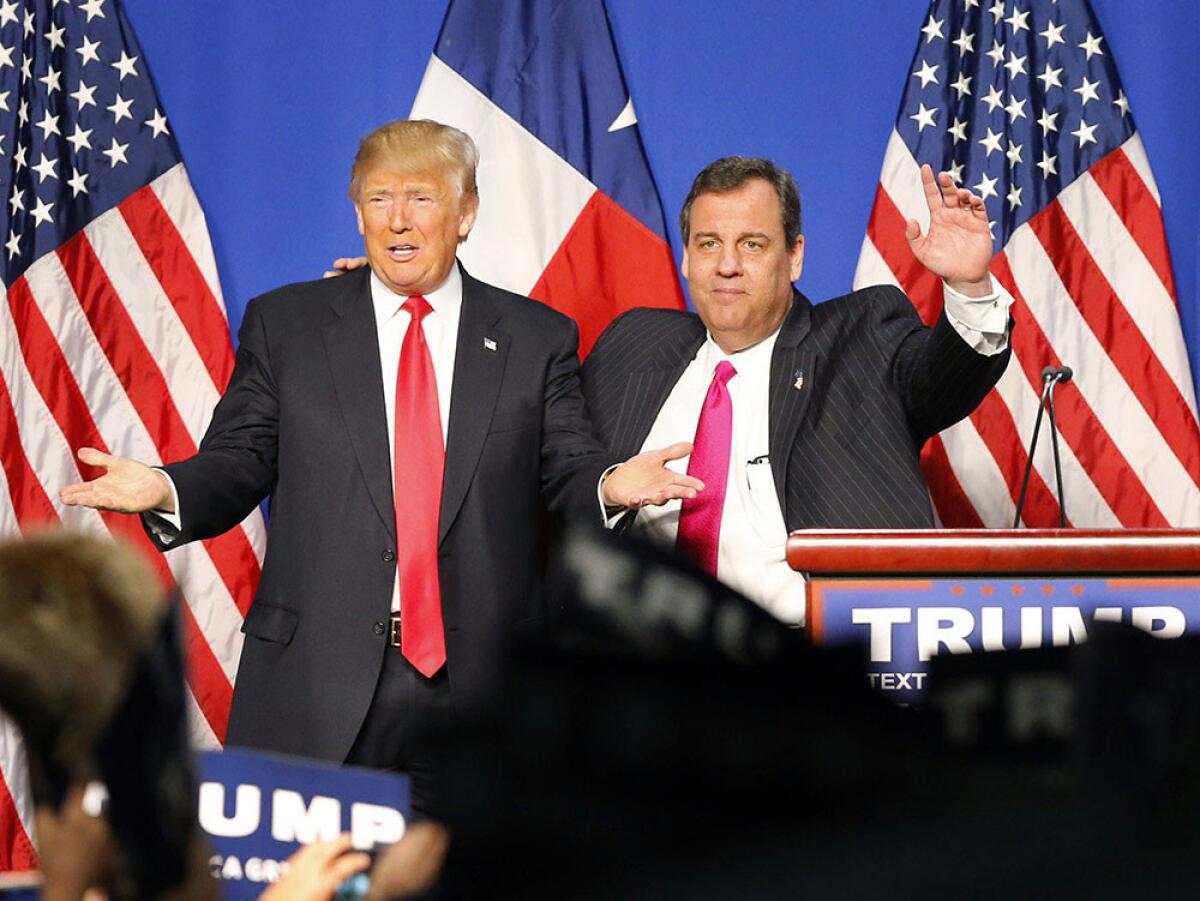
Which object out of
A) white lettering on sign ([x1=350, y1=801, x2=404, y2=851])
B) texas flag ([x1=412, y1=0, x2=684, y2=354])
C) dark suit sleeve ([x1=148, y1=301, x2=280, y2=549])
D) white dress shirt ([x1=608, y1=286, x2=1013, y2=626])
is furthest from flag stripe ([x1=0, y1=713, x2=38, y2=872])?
white lettering on sign ([x1=350, y1=801, x2=404, y2=851])

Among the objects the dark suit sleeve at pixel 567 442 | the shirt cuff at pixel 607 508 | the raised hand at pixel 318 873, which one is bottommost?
the raised hand at pixel 318 873

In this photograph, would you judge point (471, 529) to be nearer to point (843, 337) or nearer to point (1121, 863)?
point (843, 337)

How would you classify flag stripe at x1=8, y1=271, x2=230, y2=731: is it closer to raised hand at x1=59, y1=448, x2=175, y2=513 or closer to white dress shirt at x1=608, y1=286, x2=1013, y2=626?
raised hand at x1=59, y1=448, x2=175, y2=513

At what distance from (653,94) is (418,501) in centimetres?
161

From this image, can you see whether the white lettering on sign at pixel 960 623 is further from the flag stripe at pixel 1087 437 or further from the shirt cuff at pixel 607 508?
the flag stripe at pixel 1087 437

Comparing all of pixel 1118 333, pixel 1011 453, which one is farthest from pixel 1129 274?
pixel 1011 453

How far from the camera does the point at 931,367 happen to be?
268cm

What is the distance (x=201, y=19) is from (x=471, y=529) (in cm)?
188

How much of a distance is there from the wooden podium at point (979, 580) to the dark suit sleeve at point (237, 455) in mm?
1241

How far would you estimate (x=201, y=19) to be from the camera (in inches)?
153

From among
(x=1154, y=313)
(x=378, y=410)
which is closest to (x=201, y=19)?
(x=378, y=410)

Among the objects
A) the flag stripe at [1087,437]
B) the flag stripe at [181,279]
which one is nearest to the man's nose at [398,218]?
the flag stripe at [181,279]

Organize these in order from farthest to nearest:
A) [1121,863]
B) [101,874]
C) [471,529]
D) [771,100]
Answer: [771,100]
[471,529]
[101,874]
[1121,863]

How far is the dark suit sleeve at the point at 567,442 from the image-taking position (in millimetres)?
2570
